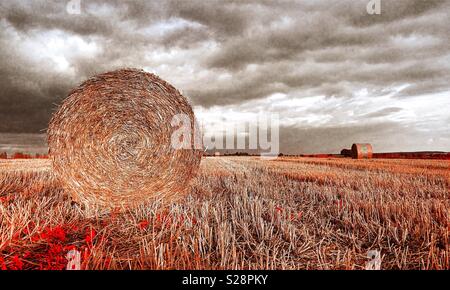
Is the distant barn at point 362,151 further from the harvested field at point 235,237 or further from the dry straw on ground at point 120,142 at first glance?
the dry straw on ground at point 120,142

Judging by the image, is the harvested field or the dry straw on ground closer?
the harvested field

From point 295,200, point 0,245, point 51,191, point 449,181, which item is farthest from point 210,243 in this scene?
point 449,181

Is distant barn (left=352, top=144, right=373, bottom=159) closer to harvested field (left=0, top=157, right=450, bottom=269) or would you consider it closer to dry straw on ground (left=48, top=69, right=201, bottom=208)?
harvested field (left=0, top=157, right=450, bottom=269)

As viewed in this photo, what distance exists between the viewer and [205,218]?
371 centimetres

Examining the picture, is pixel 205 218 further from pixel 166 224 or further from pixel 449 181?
pixel 449 181

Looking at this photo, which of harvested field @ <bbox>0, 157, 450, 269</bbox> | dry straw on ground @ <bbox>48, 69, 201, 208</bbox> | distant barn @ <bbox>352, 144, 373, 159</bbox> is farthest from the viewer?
distant barn @ <bbox>352, 144, 373, 159</bbox>

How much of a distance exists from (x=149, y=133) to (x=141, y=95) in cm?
61

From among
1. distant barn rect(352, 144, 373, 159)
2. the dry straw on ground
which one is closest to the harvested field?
the dry straw on ground

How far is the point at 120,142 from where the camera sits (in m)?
5.20

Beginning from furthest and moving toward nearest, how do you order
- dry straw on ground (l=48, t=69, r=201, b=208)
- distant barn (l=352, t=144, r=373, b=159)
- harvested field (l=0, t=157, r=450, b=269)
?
distant barn (l=352, t=144, r=373, b=159) → dry straw on ground (l=48, t=69, r=201, b=208) → harvested field (l=0, t=157, r=450, b=269)

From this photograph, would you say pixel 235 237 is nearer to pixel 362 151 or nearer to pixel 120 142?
pixel 120 142

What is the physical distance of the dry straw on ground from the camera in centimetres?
487

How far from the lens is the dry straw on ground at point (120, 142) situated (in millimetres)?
4867

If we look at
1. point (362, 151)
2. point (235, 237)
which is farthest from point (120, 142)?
point (362, 151)
